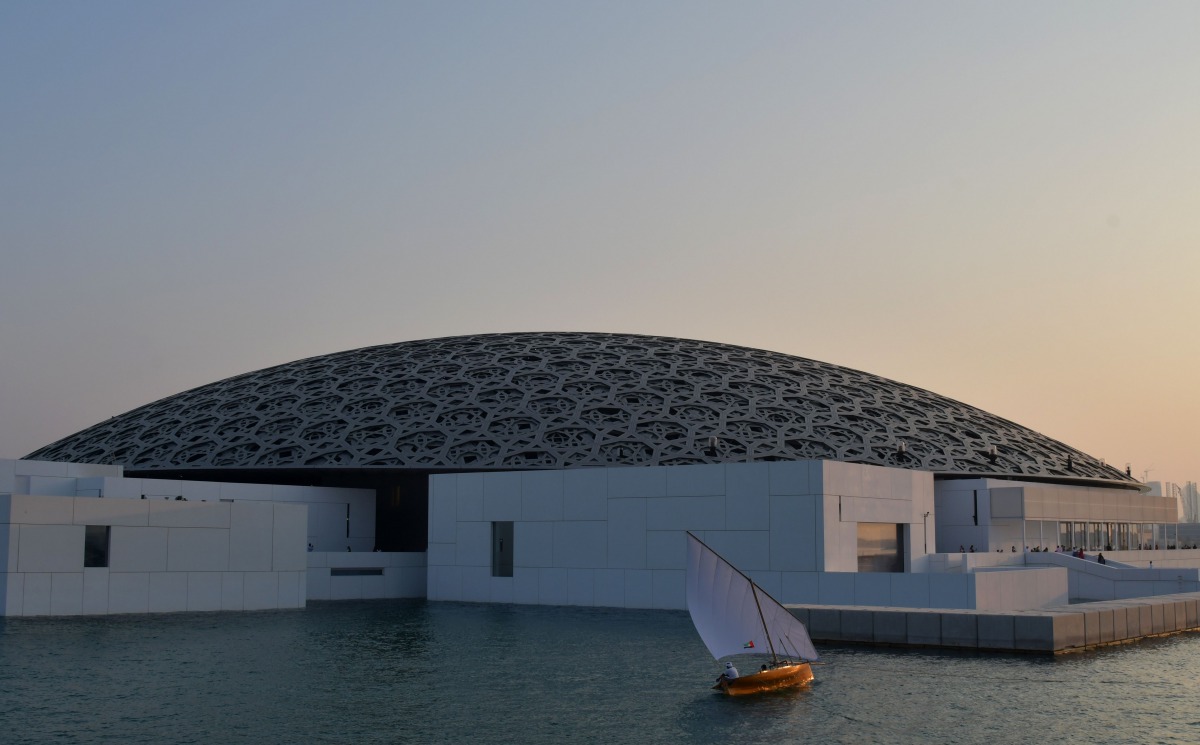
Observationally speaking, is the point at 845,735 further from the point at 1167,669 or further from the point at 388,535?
the point at 388,535

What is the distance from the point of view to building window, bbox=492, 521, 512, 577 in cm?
4156

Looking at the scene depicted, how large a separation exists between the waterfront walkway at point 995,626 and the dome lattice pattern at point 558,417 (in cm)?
1996

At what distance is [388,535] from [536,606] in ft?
39.7

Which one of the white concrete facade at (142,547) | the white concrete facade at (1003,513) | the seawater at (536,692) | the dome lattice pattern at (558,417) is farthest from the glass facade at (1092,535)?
the white concrete facade at (142,547)

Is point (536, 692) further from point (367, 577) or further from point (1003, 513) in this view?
point (1003, 513)

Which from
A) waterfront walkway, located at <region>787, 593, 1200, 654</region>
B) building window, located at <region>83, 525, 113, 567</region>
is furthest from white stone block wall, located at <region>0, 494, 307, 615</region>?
waterfront walkway, located at <region>787, 593, 1200, 654</region>

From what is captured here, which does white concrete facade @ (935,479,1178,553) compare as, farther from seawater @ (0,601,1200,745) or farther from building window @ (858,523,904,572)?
seawater @ (0,601,1200,745)

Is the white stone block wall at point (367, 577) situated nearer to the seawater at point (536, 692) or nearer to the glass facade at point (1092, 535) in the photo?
the seawater at point (536, 692)

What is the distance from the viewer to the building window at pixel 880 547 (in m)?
37.1

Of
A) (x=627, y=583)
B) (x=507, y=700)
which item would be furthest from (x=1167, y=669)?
(x=627, y=583)

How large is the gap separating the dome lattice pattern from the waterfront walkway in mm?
19963

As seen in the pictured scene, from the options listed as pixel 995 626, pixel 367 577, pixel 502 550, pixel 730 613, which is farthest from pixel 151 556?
pixel 995 626

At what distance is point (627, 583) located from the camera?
38.4 meters

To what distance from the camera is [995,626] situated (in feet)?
79.3
